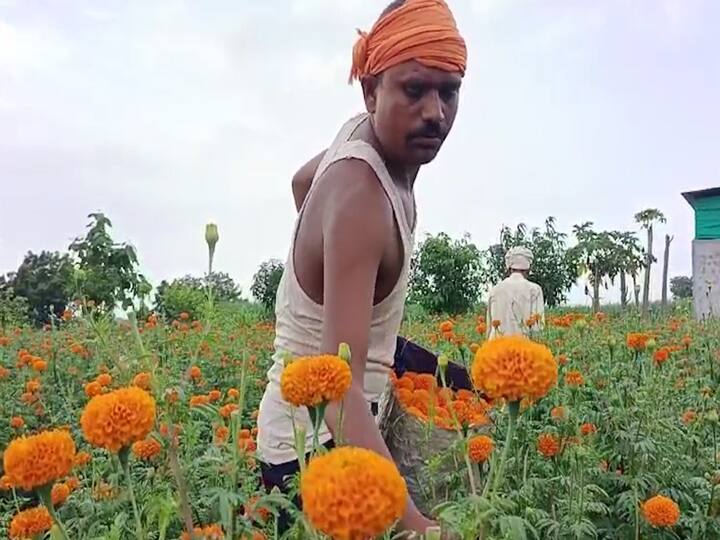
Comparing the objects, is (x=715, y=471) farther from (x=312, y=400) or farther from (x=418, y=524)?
(x=312, y=400)

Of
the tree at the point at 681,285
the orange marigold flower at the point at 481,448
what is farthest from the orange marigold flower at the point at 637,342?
the tree at the point at 681,285

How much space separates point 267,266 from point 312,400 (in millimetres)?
15678

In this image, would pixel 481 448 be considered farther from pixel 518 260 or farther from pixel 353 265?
pixel 518 260

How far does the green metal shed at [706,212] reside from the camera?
15.2 metres

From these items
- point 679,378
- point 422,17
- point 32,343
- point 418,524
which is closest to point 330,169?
point 422,17

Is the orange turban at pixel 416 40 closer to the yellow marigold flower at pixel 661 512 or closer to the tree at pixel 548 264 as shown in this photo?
the yellow marigold flower at pixel 661 512

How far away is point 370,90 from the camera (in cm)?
162

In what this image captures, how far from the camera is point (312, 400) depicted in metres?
0.91

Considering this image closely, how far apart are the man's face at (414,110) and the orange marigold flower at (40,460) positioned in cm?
84

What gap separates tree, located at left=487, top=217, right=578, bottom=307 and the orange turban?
1818 cm

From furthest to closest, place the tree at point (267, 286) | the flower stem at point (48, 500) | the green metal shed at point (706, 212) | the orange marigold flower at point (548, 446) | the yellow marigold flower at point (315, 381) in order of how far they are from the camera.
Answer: the green metal shed at point (706, 212) → the tree at point (267, 286) → the orange marigold flower at point (548, 446) → the yellow marigold flower at point (315, 381) → the flower stem at point (48, 500)

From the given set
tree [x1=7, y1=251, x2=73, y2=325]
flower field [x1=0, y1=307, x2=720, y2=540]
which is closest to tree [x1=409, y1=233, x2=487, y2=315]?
tree [x1=7, y1=251, x2=73, y2=325]

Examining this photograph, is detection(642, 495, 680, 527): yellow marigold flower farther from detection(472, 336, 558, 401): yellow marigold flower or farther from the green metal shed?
the green metal shed

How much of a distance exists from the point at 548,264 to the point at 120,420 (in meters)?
20.3
